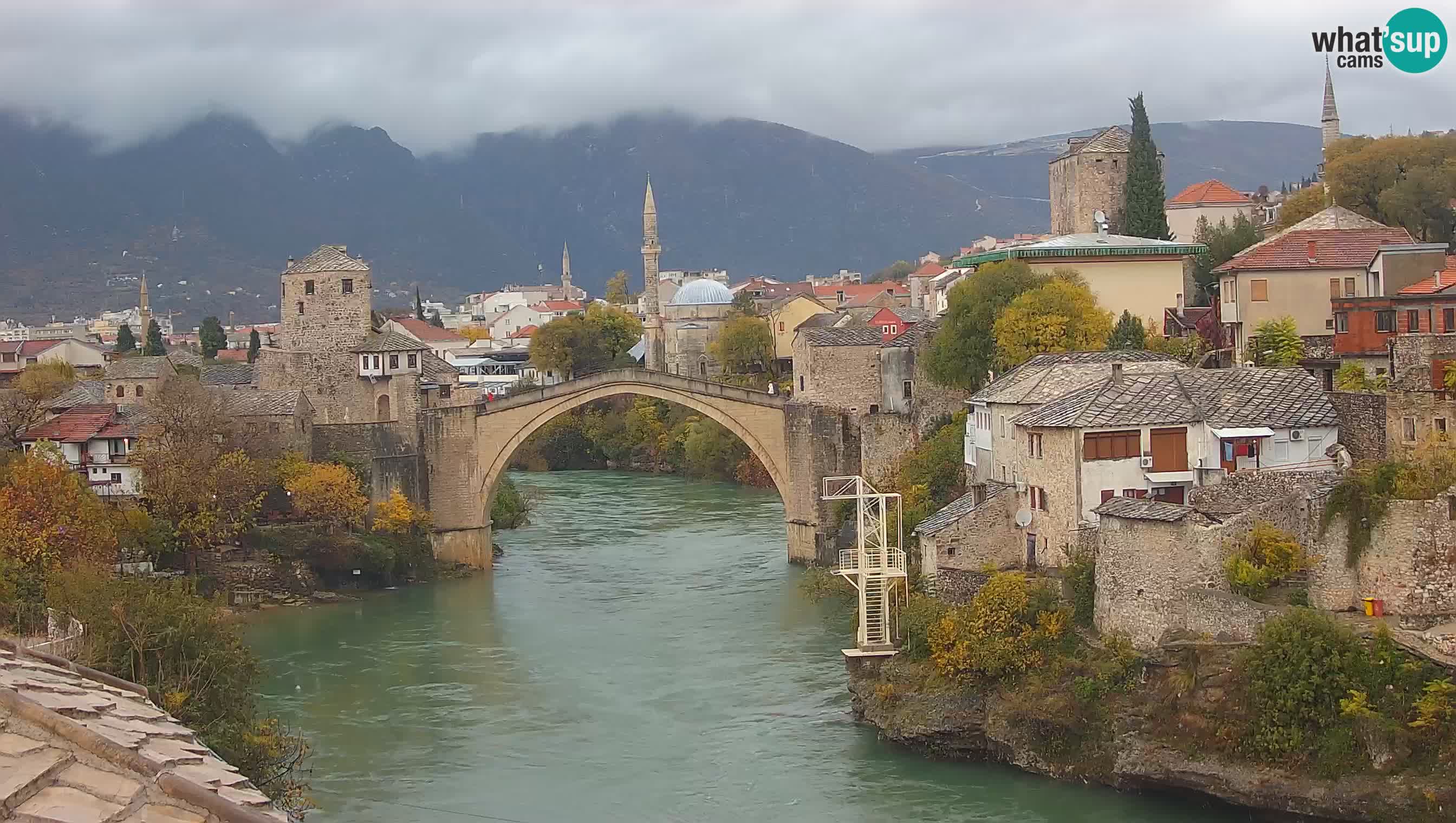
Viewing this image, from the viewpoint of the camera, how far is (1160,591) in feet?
84.9

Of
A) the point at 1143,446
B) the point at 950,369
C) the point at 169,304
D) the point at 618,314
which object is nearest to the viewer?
the point at 1143,446

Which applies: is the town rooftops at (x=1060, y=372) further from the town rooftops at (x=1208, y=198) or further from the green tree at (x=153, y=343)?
→ the green tree at (x=153, y=343)

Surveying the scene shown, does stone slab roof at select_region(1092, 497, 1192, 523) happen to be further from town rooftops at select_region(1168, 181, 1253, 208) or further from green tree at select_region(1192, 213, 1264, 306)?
town rooftops at select_region(1168, 181, 1253, 208)

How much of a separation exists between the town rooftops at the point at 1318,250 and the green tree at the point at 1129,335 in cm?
213

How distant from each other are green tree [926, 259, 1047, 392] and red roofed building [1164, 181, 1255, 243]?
27575 millimetres

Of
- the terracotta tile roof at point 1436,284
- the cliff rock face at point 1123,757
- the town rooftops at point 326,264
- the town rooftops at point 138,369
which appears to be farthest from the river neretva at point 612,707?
the town rooftops at point 138,369

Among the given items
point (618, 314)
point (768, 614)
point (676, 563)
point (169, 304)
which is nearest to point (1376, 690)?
point (768, 614)

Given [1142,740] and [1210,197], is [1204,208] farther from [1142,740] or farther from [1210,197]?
[1142,740]

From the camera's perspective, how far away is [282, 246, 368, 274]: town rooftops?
52.4 metres

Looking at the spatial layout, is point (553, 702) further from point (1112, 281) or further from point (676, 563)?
point (1112, 281)

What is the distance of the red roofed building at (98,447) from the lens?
46406 mm

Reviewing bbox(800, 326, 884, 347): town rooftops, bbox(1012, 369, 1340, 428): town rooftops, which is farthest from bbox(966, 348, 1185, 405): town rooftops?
bbox(800, 326, 884, 347): town rooftops

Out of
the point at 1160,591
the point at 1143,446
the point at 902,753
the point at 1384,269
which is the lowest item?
the point at 902,753

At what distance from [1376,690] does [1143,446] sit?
7.35 meters
